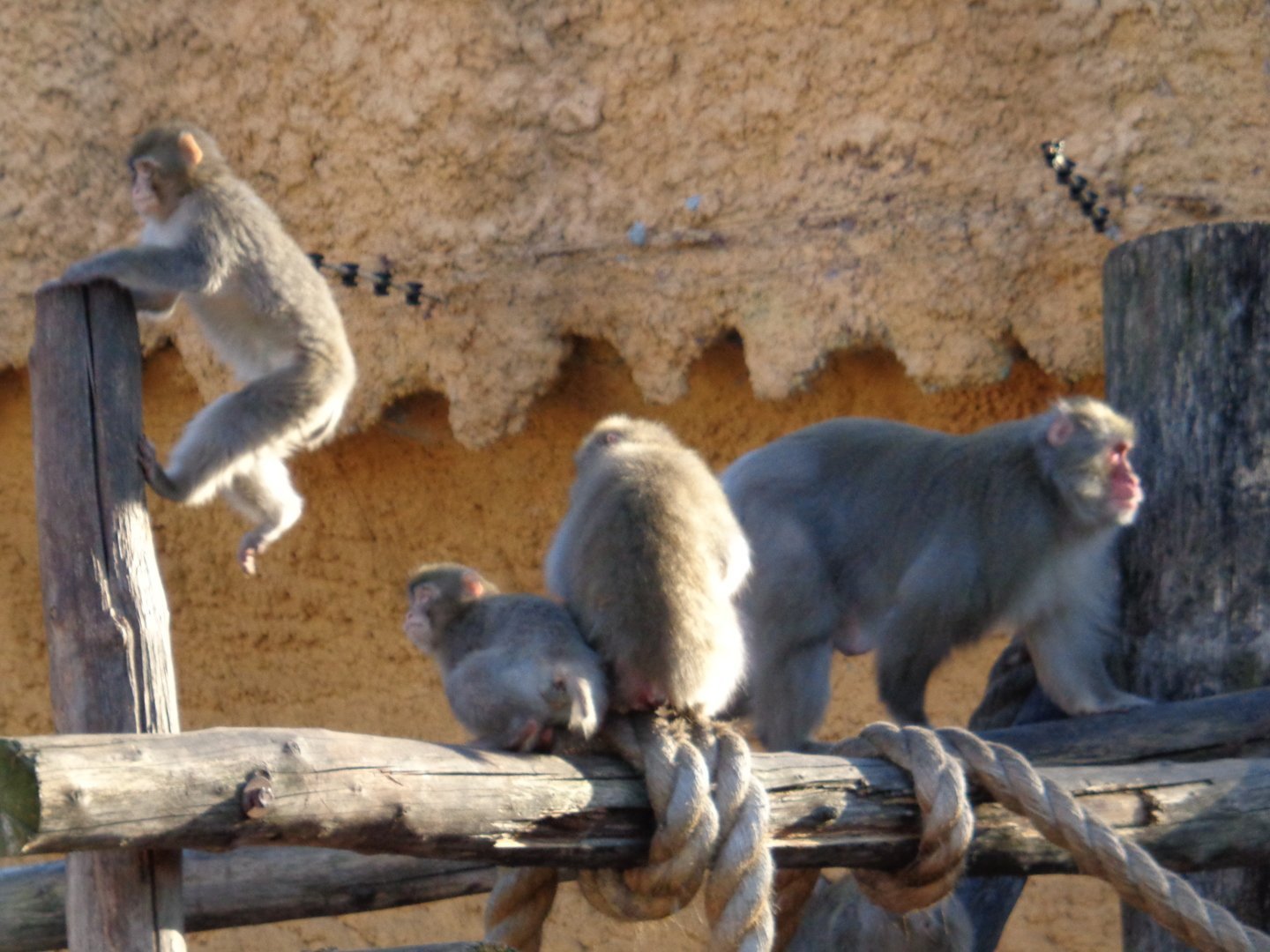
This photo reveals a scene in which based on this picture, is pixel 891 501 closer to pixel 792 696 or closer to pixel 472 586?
pixel 792 696

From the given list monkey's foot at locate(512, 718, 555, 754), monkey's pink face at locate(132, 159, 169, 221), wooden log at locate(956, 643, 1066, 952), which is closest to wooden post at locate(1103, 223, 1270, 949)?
wooden log at locate(956, 643, 1066, 952)

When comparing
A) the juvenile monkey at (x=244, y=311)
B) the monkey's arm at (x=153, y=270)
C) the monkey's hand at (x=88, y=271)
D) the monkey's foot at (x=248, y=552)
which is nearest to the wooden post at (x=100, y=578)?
the monkey's hand at (x=88, y=271)

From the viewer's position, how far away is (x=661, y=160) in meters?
6.94

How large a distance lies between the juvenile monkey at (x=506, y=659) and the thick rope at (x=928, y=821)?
68cm

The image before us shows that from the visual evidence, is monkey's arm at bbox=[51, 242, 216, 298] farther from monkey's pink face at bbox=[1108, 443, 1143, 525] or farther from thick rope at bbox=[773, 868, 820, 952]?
monkey's pink face at bbox=[1108, 443, 1143, 525]

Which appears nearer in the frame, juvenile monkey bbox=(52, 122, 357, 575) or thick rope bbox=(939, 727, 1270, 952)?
thick rope bbox=(939, 727, 1270, 952)

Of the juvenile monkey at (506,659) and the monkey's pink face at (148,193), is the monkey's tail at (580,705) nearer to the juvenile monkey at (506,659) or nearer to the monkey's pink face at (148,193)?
the juvenile monkey at (506,659)

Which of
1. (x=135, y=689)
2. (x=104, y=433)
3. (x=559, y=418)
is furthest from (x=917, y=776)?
(x=559, y=418)

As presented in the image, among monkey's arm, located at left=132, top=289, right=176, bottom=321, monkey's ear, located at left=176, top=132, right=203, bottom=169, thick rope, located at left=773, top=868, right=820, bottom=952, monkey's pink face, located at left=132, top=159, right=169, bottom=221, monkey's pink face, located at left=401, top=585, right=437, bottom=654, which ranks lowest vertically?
thick rope, located at left=773, top=868, right=820, bottom=952

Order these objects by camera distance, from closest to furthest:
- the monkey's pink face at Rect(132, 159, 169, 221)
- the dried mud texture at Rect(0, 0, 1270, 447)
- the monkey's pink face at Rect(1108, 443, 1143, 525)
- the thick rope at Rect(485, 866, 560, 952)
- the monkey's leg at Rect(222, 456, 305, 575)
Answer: the thick rope at Rect(485, 866, 560, 952) < the monkey's leg at Rect(222, 456, 305, 575) < the monkey's pink face at Rect(132, 159, 169, 221) < the monkey's pink face at Rect(1108, 443, 1143, 525) < the dried mud texture at Rect(0, 0, 1270, 447)

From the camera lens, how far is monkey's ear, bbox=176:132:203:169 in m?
4.80

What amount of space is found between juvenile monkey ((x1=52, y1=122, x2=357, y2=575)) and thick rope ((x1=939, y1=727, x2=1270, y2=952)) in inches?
80.6

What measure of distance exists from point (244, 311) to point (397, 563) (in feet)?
11.1

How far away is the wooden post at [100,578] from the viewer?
3215 millimetres
